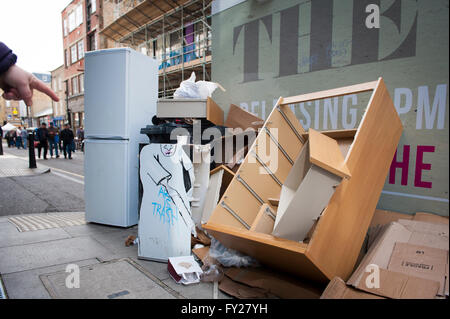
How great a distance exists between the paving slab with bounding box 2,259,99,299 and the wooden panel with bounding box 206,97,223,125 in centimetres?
245

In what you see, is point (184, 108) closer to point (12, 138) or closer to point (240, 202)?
point (240, 202)

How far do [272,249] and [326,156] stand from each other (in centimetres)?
81

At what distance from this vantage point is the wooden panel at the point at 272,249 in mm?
1990

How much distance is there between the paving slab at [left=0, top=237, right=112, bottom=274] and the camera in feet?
8.81

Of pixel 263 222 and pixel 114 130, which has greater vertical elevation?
pixel 114 130

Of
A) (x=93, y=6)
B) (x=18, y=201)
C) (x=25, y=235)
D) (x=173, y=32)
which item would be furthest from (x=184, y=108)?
(x=93, y=6)

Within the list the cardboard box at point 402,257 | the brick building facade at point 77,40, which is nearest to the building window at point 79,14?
the brick building facade at point 77,40

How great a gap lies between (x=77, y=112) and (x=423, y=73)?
28.1 meters

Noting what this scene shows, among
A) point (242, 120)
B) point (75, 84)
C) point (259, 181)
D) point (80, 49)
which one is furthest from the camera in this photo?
point (75, 84)

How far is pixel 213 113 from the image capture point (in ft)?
14.0

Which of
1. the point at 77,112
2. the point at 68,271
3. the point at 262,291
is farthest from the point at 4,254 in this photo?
the point at 77,112

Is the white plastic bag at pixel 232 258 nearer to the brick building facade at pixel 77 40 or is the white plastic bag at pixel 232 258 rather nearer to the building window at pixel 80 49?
the brick building facade at pixel 77 40

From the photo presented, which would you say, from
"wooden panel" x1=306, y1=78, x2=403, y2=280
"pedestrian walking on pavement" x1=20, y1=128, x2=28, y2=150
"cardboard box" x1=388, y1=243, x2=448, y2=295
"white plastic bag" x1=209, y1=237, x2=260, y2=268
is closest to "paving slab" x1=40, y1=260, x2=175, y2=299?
"white plastic bag" x1=209, y1=237, x2=260, y2=268

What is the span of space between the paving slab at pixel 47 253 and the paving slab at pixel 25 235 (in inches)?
5.6
